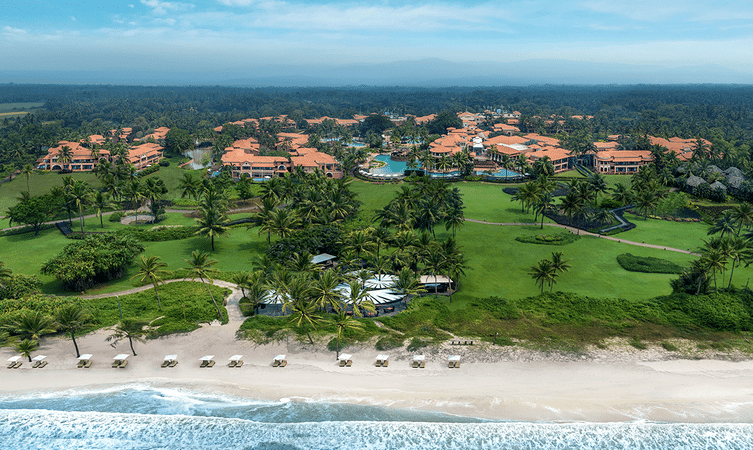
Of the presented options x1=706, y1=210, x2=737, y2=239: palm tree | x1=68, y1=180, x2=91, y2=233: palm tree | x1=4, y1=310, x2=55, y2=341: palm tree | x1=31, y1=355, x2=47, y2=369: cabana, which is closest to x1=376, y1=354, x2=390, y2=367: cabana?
x1=31, y1=355, x2=47, y2=369: cabana

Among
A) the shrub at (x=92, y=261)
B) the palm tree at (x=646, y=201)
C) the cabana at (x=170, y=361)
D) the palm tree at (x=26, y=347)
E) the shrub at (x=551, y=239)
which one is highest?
the palm tree at (x=646, y=201)

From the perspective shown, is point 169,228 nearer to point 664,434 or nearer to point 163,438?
point 163,438

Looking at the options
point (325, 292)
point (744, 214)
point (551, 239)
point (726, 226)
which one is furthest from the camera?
point (551, 239)

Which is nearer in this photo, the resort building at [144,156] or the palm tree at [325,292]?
the palm tree at [325,292]

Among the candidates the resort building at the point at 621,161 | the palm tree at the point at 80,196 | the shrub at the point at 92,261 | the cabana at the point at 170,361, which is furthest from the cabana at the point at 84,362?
the resort building at the point at 621,161

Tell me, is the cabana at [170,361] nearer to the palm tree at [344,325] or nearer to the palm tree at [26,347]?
the palm tree at [26,347]

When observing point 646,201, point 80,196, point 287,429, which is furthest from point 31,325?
point 646,201

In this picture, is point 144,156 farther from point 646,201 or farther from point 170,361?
point 646,201

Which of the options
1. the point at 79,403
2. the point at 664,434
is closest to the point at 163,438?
the point at 79,403
